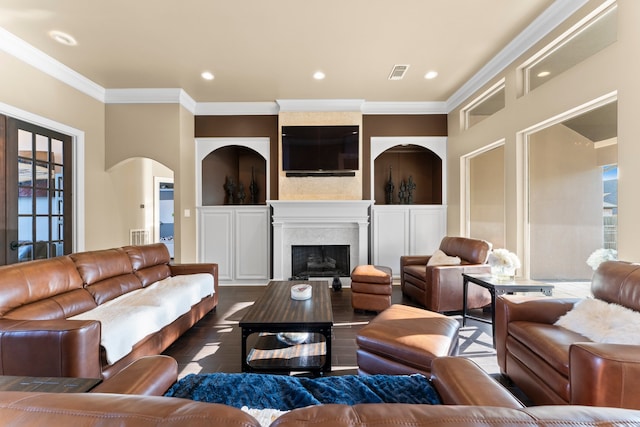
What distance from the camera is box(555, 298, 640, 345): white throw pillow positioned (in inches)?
61.9

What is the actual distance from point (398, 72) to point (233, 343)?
3793 mm

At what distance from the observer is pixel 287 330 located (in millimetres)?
2146

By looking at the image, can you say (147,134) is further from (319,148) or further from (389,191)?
(389,191)

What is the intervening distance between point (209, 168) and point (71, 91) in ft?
6.79

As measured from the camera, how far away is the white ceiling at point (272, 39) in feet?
8.82

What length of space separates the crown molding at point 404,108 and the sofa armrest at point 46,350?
186 inches

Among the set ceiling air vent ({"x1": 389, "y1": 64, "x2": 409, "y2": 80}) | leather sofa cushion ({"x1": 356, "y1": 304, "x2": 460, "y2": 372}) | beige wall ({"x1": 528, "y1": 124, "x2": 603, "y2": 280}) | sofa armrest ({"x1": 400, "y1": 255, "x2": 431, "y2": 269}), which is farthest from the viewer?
sofa armrest ({"x1": 400, "y1": 255, "x2": 431, "y2": 269})

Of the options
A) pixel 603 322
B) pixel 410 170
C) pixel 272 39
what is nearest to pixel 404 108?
pixel 410 170

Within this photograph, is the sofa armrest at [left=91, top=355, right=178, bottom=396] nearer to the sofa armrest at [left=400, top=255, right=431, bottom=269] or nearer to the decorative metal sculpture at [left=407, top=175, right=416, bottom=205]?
the sofa armrest at [left=400, top=255, right=431, bottom=269]

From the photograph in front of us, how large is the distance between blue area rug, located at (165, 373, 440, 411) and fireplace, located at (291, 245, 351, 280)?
3795 millimetres

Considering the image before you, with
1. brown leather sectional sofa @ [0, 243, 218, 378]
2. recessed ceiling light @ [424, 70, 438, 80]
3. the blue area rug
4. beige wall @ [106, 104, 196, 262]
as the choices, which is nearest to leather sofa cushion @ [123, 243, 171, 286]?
brown leather sectional sofa @ [0, 243, 218, 378]

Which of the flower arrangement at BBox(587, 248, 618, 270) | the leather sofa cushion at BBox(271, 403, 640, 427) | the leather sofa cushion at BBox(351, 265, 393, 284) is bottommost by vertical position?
the leather sofa cushion at BBox(351, 265, 393, 284)

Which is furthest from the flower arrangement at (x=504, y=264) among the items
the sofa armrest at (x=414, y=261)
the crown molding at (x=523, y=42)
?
the crown molding at (x=523, y=42)

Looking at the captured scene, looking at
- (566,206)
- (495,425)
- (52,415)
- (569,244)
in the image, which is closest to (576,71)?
(566,206)
